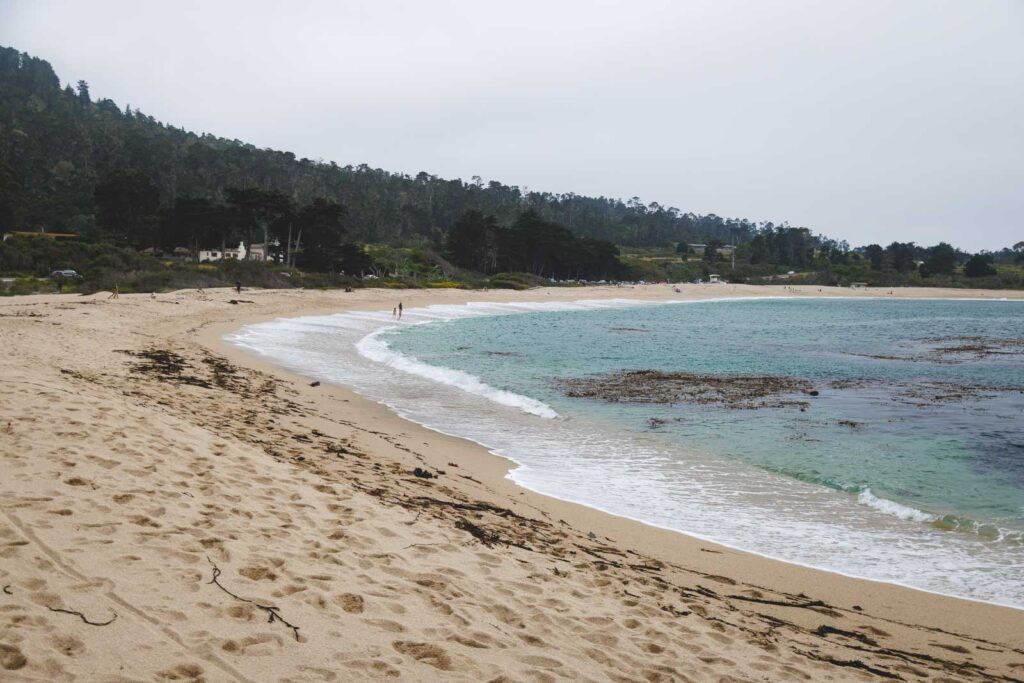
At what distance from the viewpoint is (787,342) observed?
3566 centimetres

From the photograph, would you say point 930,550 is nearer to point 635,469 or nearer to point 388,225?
point 635,469

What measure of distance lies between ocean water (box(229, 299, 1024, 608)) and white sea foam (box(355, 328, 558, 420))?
84mm

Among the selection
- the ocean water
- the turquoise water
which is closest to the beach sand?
the ocean water

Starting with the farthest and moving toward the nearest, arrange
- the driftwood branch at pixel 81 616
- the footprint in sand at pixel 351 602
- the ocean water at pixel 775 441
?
the ocean water at pixel 775 441 < the footprint in sand at pixel 351 602 < the driftwood branch at pixel 81 616

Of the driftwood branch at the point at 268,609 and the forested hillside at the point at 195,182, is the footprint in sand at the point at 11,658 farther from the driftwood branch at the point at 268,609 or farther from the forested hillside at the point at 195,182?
the forested hillside at the point at 195,182

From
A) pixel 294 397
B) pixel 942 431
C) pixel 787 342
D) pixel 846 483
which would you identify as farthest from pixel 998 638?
pixel 787 342

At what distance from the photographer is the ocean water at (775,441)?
7645 mm

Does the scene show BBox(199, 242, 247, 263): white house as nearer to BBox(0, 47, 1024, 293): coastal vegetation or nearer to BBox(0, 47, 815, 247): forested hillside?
BBox(0, 47, 1024, 293): coastal vegetation

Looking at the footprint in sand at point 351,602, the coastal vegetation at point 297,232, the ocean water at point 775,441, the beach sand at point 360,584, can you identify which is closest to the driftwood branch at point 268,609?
the beach sand at point 360,584

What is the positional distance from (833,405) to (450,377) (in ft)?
32.1

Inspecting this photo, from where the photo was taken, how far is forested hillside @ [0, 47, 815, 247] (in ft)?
296

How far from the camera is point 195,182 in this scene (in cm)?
11750

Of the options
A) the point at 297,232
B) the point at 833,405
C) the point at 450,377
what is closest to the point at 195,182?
the point at 297,232

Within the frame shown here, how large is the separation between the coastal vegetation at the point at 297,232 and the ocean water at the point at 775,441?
30.0 m
